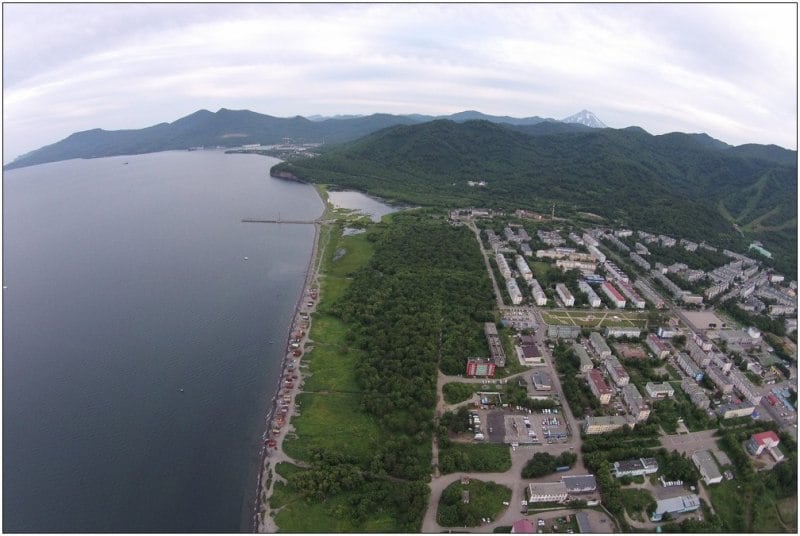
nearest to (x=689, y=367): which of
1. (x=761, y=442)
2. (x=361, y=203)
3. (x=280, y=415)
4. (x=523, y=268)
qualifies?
(x=761, y=442)

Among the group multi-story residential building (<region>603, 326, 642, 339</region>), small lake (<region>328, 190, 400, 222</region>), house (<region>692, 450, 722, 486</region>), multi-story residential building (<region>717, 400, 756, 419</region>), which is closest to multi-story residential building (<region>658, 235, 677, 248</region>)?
multi-story residential building (<region>603, 326, 642, 339</region>)

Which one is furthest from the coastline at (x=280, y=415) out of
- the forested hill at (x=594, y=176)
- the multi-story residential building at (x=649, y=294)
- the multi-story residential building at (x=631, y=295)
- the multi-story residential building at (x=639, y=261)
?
the forested hill at (x=594, y=176)

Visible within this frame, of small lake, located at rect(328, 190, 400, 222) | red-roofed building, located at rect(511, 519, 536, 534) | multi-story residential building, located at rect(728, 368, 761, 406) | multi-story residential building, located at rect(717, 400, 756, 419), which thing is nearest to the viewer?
red-roofed building, located at rect(511, 519, 536, 534)

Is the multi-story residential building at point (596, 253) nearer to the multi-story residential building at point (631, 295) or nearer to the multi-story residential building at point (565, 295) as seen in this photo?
the multi-story residential building at point (631, 295)

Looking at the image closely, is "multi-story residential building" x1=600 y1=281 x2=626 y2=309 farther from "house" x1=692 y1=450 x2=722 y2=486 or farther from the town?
"house" x1=692 y1=450 x2=722 y2=486

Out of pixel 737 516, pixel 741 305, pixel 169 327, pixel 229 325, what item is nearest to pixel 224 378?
pixel 229 325

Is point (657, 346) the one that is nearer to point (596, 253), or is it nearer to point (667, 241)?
point (596, 253)

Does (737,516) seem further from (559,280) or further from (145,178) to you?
(145,178)
